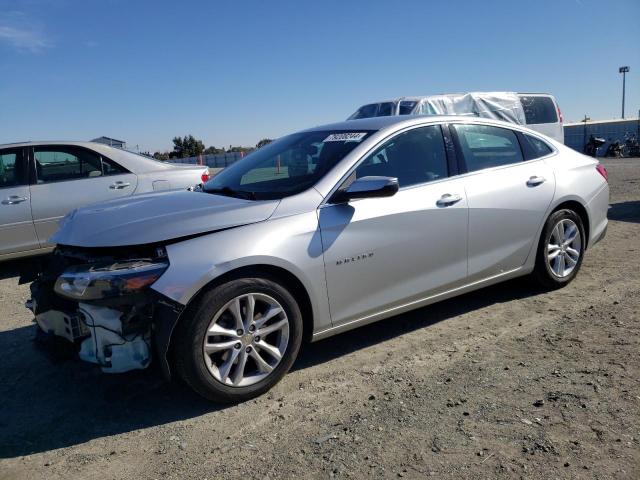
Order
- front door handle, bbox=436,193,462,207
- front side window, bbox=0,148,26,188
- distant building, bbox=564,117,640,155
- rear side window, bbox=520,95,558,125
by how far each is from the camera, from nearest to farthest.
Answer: front door handle, bbox=436,193,462,207 < front side window, bbox=0,148,26,188 < rear side window, bbox=520,95,558,125 < distant building, bbox=564,117,640,155

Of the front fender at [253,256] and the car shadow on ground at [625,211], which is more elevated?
the front fender at [253,256]

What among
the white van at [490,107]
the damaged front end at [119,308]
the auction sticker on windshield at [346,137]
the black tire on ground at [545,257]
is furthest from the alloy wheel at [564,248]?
the white van at [490,107]

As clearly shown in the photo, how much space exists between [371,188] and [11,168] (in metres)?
5.06

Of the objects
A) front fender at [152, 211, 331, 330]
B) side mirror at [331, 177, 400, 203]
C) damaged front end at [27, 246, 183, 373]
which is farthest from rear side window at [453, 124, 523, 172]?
damaged front end at [27, 246, 183, 373]

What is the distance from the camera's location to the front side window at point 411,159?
3.73 metres

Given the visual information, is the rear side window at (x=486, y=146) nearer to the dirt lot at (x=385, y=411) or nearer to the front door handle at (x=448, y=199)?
the front door handle at (x=448, y=199)

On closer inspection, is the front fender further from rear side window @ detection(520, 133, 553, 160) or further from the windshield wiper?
rear side window @ detection(520, 133, 553, 160)

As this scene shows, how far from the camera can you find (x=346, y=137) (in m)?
3.90

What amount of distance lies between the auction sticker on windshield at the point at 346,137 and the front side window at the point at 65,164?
13.1 feet

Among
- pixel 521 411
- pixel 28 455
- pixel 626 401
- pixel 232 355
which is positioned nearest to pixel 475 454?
pixel 521 411

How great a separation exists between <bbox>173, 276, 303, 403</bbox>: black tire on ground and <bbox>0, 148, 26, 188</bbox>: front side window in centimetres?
466

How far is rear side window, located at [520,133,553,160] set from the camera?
463cm

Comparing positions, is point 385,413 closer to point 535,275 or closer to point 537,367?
point 537,367

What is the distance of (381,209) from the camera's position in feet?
11.7
